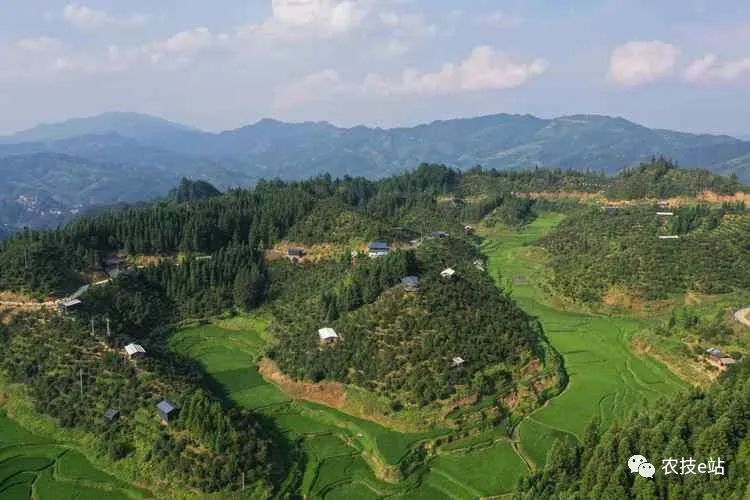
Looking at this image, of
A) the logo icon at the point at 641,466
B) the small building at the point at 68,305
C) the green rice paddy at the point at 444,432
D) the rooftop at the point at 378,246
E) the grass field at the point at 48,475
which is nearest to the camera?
the logo icon at the point at 641,466

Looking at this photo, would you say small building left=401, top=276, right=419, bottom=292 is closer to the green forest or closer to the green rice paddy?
the green forest

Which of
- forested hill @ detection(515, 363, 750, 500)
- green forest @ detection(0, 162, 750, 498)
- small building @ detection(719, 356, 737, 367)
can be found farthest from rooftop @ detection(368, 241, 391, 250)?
forested hill @ detection(515, 363, 750, 500)

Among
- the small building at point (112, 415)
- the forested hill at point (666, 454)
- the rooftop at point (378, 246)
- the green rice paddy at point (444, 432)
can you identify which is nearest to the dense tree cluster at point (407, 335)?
the green rice paddy at point (444, 432)

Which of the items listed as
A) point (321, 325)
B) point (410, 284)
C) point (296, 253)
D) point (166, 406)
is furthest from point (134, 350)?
point (296, 253)

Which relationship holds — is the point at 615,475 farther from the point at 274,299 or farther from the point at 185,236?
the point at 185,236

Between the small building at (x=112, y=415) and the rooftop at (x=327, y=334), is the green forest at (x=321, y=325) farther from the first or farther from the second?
the rooftop at (x=327, y=334)

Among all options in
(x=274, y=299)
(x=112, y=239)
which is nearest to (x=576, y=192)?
(x=274, y=299)
